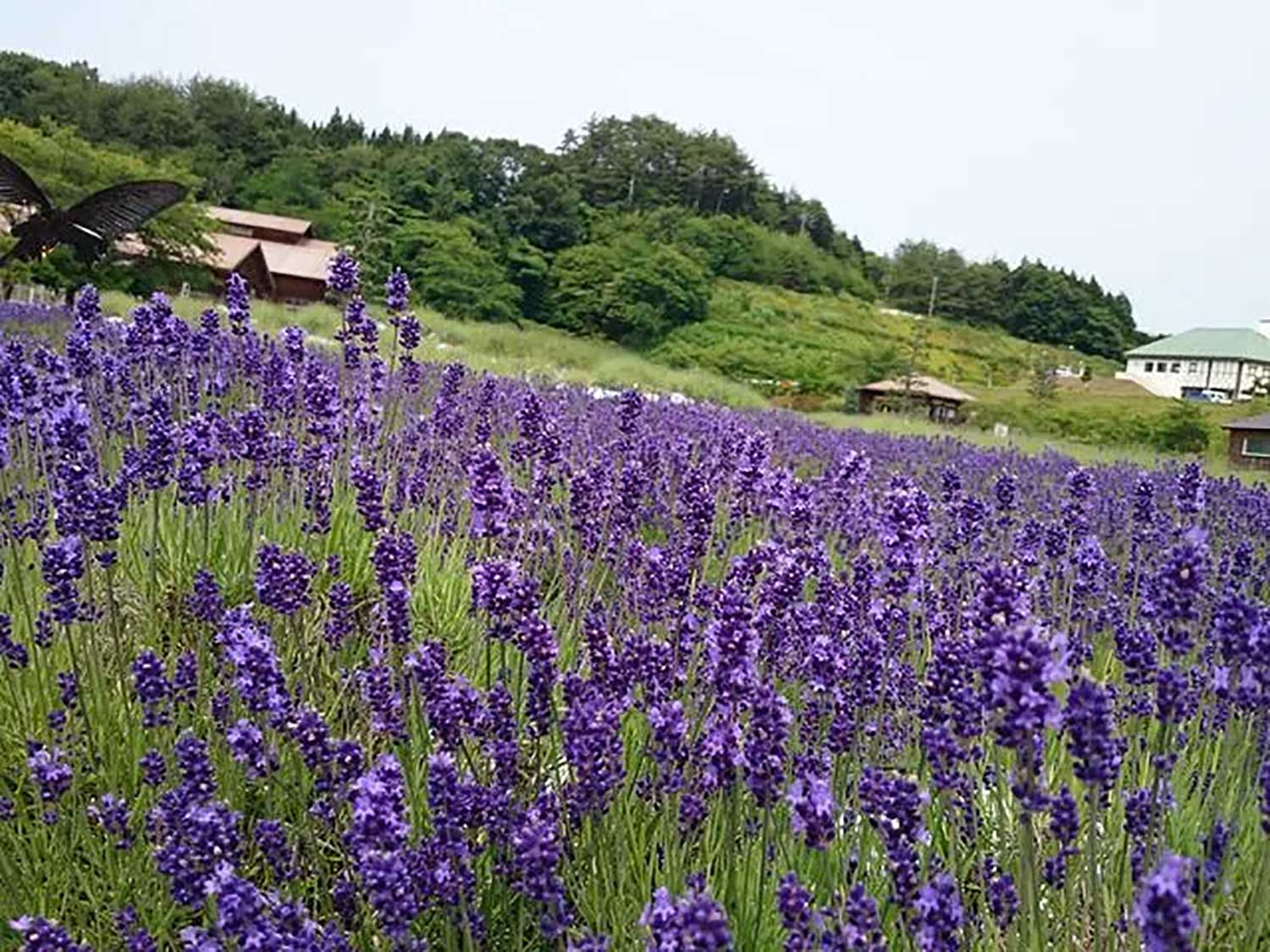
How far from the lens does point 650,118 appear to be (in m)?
88.0

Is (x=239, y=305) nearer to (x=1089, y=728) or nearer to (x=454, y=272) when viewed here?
(x=1089, y=728)

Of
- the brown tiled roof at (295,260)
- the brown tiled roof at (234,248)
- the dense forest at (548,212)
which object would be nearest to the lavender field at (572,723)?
the dense forest at (548,212)

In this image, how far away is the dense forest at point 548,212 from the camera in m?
51.8

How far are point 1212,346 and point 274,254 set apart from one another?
2537 inches

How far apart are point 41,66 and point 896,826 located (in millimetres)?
75460

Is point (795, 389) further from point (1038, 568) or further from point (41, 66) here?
point (41, 66)

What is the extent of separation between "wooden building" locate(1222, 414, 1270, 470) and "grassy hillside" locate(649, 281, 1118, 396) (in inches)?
652

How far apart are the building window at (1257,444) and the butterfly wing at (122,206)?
2505cm

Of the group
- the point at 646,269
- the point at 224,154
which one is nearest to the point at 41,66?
the point at 224,154

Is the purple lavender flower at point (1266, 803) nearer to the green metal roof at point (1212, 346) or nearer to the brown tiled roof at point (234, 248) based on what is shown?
the brown tiled roof at point (234, 248)

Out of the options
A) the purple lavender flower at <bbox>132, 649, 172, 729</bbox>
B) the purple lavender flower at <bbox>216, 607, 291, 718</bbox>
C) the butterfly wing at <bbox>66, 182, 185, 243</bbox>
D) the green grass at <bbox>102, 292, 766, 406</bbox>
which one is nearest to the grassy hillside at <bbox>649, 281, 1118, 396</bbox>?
the green grass at <bbox>102, 292, 766, 406</bbox>

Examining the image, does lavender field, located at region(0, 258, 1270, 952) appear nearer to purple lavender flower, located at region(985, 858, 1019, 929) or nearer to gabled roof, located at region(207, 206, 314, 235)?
purple lavender flower, located at region(985, 858, 1019, 929)

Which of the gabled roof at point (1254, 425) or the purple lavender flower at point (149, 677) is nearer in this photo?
the purple lavender flower at point (149, 677)

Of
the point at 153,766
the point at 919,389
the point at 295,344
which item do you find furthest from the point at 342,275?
the point at 919,389
